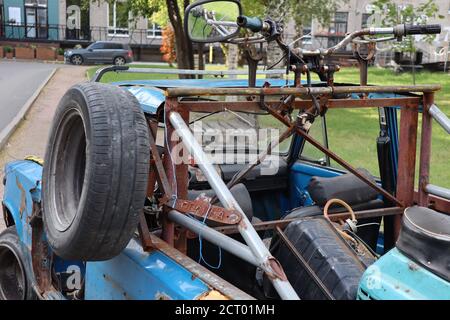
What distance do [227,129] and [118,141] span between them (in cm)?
172

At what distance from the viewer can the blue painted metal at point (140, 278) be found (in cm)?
219

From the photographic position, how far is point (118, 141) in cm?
228

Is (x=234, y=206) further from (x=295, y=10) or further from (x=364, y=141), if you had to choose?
(x=295, y=10)

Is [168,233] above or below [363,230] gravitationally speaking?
above

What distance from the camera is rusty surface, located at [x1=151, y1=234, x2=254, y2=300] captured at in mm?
2080

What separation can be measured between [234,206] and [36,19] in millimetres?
47547

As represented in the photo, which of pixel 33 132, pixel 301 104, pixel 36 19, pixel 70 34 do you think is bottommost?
pixel 33 132

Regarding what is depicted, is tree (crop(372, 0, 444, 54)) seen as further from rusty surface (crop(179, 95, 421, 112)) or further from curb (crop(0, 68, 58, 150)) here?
curb (crop(0, 68, 58, 150))

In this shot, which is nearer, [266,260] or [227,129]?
[266,260]

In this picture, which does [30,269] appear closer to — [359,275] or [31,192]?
[31,192]

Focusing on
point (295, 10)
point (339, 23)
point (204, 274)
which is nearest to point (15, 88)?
point (295, 10)

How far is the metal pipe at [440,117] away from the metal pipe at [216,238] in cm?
142

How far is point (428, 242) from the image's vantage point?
188cm
